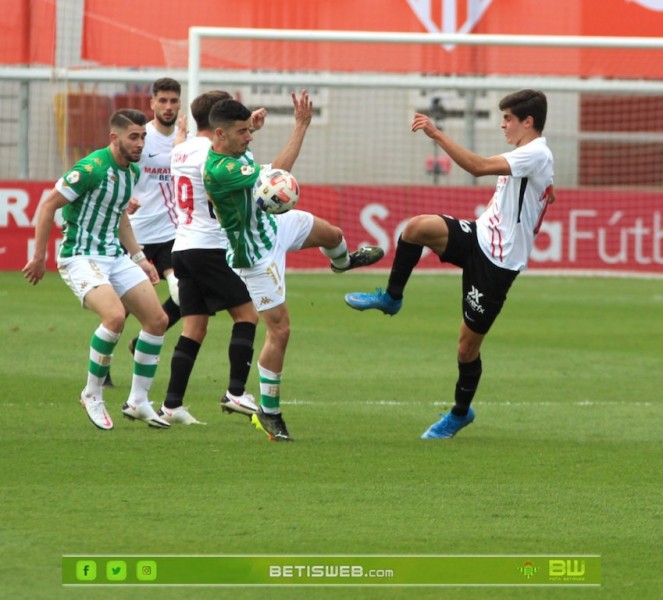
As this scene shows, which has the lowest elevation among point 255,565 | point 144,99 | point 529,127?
point 255,565

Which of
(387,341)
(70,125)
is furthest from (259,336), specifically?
(70,125)

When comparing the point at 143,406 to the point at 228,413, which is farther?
the point at 228,413

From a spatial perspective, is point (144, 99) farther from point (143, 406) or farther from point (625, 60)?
point (143, 406)

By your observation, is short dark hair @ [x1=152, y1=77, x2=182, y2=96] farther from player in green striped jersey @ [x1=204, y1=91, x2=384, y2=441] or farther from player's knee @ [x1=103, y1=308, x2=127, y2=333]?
player's knee @ [x1=103, y1=308, x2=127, y2=333]

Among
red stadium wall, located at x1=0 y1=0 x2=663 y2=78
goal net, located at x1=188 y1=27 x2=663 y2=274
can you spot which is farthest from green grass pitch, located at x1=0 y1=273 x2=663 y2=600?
red stadium wall, located at x1=0 y1=0 x2=663 y2=78

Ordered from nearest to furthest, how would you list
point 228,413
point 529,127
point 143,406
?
point 529,127
point 143,406
point 228,413

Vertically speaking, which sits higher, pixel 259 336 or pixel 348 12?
pixel 348 12

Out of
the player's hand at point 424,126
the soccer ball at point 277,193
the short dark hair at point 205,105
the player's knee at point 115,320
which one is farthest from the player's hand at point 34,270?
the player's hand at point 424,126

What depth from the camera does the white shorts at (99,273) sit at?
30.1 ft

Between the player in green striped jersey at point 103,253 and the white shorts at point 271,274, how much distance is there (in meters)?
0.83

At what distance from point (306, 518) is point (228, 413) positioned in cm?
343

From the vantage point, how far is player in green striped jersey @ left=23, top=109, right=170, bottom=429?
9.05 meters

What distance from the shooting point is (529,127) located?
880cm

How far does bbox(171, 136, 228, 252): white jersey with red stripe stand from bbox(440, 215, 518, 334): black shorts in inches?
61.7
